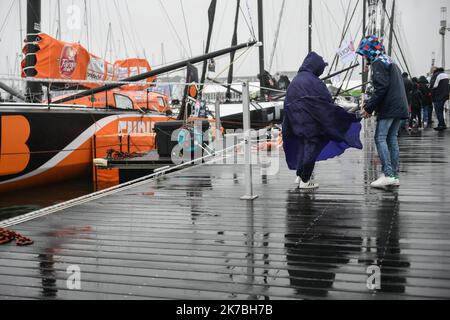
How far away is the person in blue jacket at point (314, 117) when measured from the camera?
6.11m

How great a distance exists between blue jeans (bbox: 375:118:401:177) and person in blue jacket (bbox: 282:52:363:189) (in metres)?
0.28

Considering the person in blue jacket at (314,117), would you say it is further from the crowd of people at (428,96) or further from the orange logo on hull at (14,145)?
the crowd of people at (428,96)

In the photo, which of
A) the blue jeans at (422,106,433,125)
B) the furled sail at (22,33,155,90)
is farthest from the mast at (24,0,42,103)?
the blue jeans at (422,106,433,125)

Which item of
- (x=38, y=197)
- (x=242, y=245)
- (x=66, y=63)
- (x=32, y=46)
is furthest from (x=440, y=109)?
(x=242, y=245)

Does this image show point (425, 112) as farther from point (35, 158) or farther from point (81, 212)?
point (81, 212)

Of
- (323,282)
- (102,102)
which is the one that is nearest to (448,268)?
(323,282)

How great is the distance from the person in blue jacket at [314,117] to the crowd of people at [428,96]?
7503mm

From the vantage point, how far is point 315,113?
6.12 meters

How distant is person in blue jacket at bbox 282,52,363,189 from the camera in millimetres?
6109

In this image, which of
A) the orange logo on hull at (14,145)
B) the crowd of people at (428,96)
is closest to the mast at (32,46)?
the orange logo on hull at (14,145)

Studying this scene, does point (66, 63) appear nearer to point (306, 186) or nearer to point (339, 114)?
point (306, 186)

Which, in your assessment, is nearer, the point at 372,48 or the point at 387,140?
the point at 372,48

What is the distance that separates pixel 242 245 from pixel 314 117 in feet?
8.30

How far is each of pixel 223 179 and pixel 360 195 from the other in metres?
2.49
